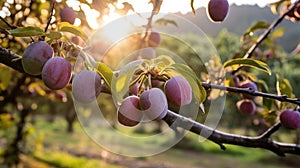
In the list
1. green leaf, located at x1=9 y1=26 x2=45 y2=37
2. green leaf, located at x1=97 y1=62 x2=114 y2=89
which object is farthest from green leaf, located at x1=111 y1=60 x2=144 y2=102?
green leaf, located at x1=9 y1=26 x2=45 y2=37

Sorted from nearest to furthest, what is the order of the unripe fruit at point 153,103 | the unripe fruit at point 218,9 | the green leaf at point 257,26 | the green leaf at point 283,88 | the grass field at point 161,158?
the unripe fruit at point 153,103
the unripe fruit at point 218,9
the green leaf at point 283,88
the green leaf at point 257,26
the grass field at point 161,158

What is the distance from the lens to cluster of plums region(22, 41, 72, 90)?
53cm

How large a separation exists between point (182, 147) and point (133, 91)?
12.2 meters

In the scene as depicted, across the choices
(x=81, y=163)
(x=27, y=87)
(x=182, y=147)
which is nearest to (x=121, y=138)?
(x=182, y=147)

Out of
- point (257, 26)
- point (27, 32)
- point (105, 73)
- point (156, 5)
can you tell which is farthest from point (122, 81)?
point (257, 26)

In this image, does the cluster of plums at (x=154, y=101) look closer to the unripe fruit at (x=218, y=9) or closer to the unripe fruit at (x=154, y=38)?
the unripe fruit at (x=218, y=9)

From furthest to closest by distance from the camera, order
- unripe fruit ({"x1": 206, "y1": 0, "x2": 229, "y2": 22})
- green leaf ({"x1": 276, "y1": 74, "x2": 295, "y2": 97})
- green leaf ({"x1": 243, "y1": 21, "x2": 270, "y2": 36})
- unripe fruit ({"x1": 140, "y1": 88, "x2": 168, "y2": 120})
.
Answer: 1. green leaf ({"x1": 243, "y1": 21, "x2": 270, "y2": 36})
2. green leaf ({"x1": 276, "y1": 74, "x2": 295, "y2": 97})
3. unripe fruit ({"x1": 206, "y1": 0, "x2": 229, "y2": 22})
4. unripe fruit ({"x1": 140, "y1": 88, "x2": 168, "y2": 120})

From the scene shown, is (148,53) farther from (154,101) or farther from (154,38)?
(154,101)

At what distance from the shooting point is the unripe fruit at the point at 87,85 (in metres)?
0.52

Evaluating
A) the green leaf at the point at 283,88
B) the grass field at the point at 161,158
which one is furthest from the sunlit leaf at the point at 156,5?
the grass field at the point at 161,158

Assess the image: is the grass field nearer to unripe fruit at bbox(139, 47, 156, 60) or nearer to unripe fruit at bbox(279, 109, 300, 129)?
unripe fruit at bbox(139, 47, 156, 60)

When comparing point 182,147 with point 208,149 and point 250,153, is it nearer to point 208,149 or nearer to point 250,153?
point 208,149

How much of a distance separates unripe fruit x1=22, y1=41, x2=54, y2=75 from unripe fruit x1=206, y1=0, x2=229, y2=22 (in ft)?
1.14

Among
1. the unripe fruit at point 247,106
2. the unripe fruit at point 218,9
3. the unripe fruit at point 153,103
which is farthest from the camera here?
the unripe fruit at point 247,106
